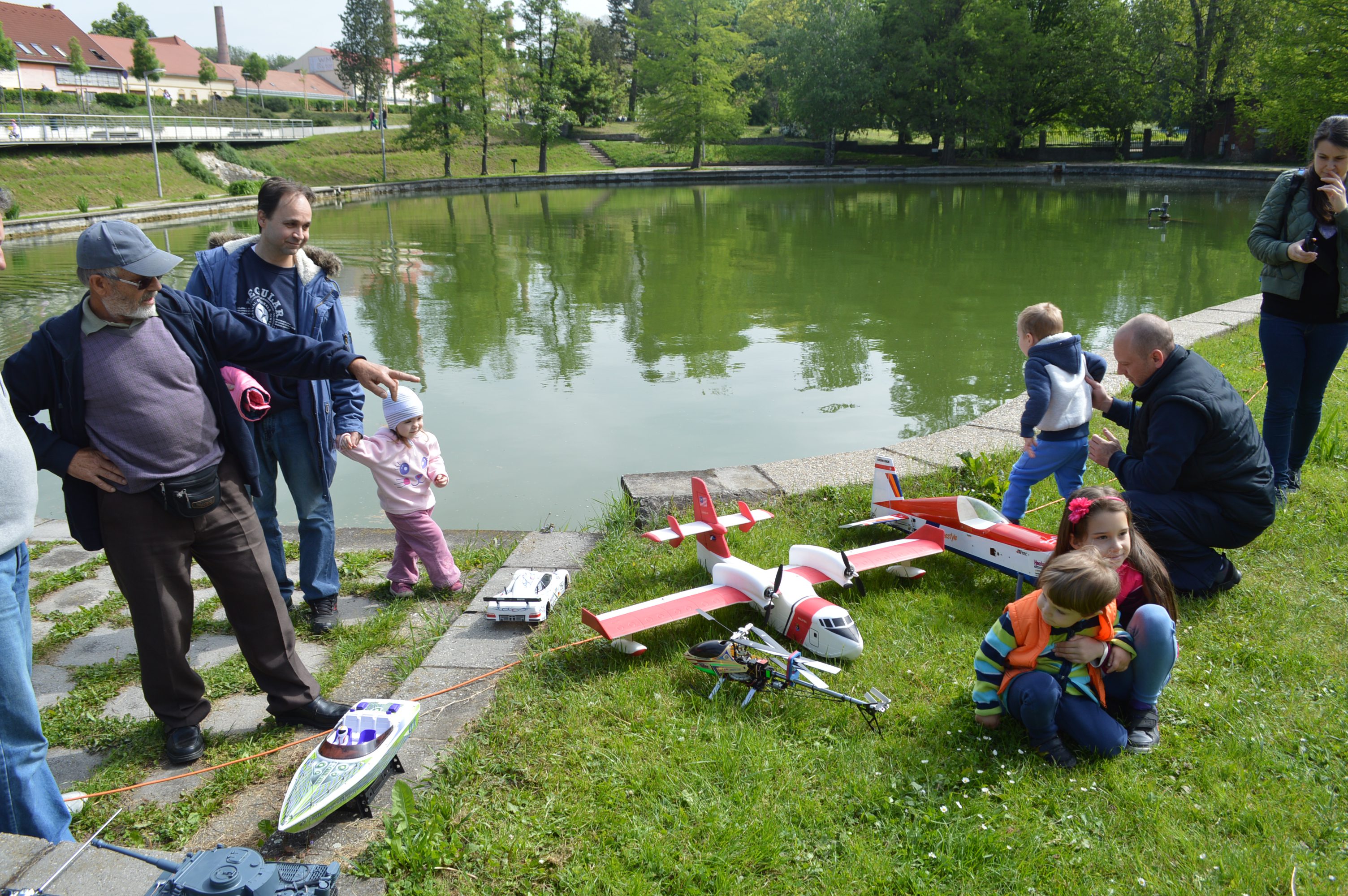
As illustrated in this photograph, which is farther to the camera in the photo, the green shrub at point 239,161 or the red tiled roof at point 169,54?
the red tiled roof at point 169,54

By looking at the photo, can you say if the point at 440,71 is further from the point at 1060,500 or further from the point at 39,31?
the point at 1060,500

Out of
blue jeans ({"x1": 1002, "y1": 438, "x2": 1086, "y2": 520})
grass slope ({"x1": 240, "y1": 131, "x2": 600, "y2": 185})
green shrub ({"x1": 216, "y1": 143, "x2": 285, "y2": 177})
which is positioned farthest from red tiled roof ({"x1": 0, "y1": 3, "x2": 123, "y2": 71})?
blue jeans ({"x1": 1002, "y1": 438, "x2": 1086, "y2": 520})

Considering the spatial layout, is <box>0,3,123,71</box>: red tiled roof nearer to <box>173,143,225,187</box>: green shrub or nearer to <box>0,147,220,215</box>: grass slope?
<box>173,143,225,187</box>: green shrub

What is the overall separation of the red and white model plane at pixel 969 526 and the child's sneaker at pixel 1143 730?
79 centimetres

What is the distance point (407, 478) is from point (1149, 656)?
12.4 feet

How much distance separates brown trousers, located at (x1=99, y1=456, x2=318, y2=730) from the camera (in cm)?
314

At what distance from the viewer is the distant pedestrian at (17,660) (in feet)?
8.46

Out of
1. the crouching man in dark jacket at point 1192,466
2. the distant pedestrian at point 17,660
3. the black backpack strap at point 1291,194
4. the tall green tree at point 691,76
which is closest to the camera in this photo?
the distant pedestrian at point 17,660

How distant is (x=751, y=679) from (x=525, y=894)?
4.24 ft

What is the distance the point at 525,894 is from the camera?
2.69m

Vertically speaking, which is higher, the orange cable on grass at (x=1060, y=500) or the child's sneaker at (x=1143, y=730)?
the orange cable on grass at (x=1060, y=500)

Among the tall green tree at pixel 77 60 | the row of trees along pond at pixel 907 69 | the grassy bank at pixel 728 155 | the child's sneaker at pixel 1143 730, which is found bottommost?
the child's sneaker at pixel 1143 730

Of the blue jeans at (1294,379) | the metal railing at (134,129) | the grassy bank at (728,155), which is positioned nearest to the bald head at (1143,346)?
the blue jeans at (1294,379)

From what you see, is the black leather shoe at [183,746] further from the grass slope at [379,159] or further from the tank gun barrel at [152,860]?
the grass slope at [379,159]
